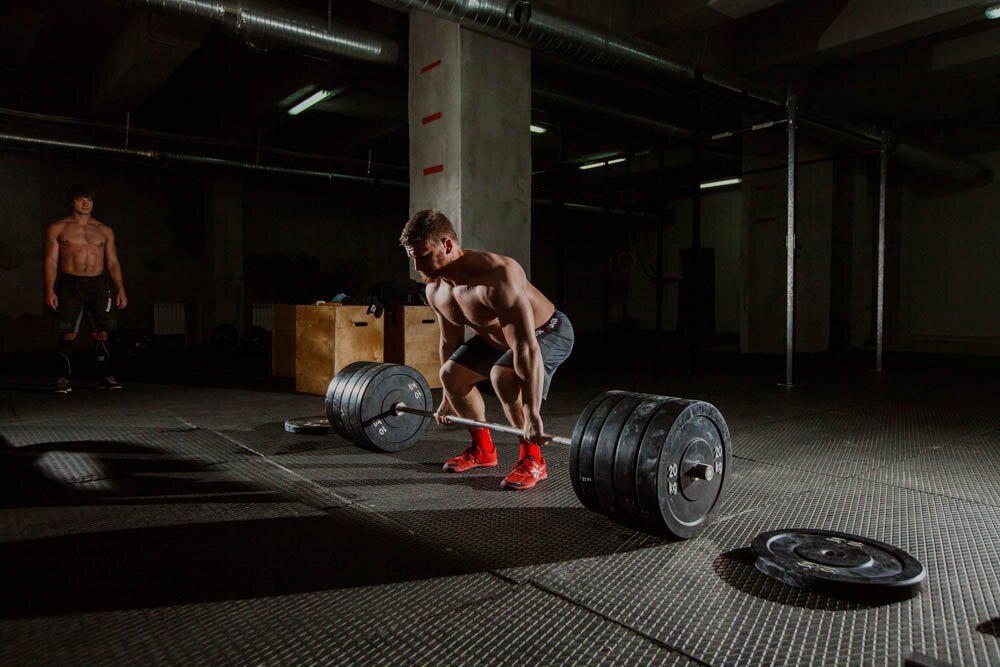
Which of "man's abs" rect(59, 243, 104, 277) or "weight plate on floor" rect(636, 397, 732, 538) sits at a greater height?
"man's abs" rect(59, 243, 104, 277)

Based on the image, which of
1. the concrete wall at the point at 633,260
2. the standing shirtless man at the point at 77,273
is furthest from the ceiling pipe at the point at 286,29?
the concrete wall at the point at 633,260

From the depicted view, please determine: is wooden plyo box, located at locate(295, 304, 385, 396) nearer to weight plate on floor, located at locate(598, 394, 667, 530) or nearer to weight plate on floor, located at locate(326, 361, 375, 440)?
weight plate on floor, located at locate(326, 361, 375, 440)

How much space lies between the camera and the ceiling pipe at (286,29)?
3.99 m

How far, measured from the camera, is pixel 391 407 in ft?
8.68

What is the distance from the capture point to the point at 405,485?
88.0 inches

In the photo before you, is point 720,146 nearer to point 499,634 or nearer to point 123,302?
point 123,302

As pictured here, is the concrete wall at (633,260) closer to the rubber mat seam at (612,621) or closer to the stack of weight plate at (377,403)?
the stack of weight plate at (377,403)

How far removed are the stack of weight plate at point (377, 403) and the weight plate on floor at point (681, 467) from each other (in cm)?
131

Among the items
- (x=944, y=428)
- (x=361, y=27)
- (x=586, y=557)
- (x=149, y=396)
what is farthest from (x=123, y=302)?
(x=944, y=428)

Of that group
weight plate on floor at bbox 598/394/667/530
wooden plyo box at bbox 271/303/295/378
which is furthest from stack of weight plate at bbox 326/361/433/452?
wooden plyo box at bbox 271/303/295/378

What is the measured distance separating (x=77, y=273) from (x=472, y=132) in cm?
297

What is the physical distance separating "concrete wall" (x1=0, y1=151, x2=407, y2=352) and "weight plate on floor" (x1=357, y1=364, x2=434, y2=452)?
19.9 feet

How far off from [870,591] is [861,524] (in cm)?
55

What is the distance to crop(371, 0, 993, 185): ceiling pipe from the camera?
3.86m
